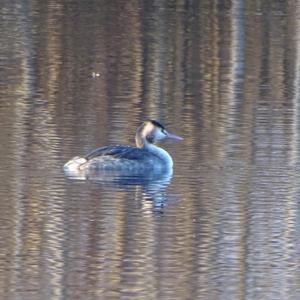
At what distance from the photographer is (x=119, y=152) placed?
1319 centimetres

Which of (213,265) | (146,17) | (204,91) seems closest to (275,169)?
(213,265)

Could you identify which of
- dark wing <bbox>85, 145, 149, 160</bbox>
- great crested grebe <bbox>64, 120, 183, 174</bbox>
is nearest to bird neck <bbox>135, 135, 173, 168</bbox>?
great crested grebe <bbox>64, 120, 183, 174</bbox>

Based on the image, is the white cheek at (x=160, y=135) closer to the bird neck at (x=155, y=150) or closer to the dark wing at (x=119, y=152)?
the bird neck at (x=155, y=150)

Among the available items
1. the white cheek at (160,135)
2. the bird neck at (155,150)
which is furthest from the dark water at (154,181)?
the white cheek at (160,135)

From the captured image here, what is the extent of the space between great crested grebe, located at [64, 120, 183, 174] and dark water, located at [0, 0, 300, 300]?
154 millimetres

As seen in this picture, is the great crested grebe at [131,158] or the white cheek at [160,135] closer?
the great crested grebe at [131,158]

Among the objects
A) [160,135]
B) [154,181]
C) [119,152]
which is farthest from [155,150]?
[154,181]

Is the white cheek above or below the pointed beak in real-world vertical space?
above

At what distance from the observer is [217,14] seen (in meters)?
30.5

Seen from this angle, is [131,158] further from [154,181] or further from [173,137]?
[173,137]

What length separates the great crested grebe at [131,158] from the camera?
42.1 feet

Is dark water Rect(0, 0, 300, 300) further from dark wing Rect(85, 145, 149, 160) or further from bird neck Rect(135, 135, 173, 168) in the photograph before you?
dark wing Rect(85, 145, 149, 160)

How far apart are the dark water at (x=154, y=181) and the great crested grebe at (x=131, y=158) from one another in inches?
6.1

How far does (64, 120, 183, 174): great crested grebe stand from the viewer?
12836 millimetres
